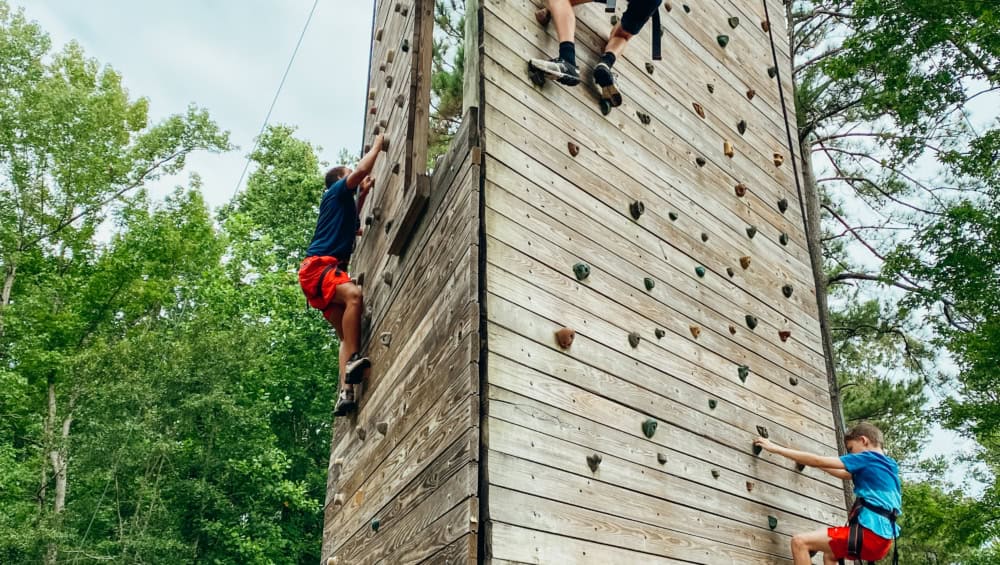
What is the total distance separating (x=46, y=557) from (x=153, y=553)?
5.50ft

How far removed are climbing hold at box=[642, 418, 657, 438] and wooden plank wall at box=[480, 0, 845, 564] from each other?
0.11ft

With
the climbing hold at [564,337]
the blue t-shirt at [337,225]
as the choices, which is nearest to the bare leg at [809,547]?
the climbing hold at [564,337]

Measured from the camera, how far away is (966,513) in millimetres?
10992

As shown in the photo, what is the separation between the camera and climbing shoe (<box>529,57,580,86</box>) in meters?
4.63

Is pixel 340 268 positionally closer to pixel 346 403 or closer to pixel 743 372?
pixel 346 403

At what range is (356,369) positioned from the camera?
17.9 ft

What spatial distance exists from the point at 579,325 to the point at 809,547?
1.93 metres

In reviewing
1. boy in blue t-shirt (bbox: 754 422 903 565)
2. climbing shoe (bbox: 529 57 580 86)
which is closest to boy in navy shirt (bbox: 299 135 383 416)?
climbing shoe (bbox: 529 57 580 86)

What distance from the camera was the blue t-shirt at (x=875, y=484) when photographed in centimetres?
445

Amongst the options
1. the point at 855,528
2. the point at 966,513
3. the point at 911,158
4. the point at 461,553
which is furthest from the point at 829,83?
the point at 461,553

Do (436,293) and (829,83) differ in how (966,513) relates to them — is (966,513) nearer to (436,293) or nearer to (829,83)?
(829,83)

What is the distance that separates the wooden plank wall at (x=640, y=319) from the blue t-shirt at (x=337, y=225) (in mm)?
1706

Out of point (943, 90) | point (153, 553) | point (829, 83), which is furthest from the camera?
point (153, 553)

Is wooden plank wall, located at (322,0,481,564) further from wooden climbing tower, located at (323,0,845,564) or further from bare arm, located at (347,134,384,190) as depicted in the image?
bare arm, located at (347,134,384,190)
